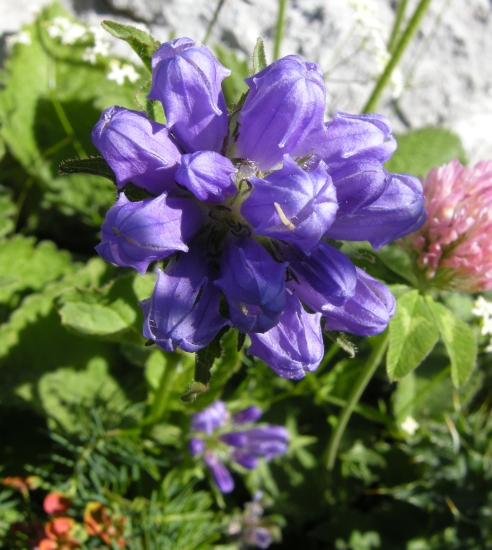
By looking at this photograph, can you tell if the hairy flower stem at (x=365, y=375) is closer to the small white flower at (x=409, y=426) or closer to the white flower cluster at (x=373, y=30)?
the small white flower at (x=409, y=426)

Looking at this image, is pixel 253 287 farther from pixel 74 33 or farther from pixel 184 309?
pixel 74 33

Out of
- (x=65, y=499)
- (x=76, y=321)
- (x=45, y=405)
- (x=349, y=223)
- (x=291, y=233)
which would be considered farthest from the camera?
(x=45, y=405)

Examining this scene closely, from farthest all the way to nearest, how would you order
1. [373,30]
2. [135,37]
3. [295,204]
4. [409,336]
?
[373,30], [409,336], [135,37], [295,204]

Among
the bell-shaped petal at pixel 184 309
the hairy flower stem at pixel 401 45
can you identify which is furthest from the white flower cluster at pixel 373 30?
the bell-shaped petal at pixel 184 309

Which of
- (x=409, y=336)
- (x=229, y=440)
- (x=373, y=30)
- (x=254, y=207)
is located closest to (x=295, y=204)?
(x=254, y=207)

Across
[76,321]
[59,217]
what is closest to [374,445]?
[76,321]

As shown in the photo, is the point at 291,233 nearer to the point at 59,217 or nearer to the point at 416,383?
the point at 416,383
